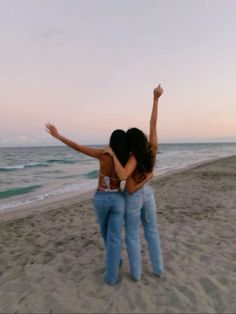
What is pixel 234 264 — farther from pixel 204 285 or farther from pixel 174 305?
pixel 174 305

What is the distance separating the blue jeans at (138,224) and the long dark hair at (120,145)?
470 millimetres

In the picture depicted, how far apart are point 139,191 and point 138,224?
1.41ft

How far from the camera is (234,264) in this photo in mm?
4820

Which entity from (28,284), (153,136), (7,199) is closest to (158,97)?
(153,136)

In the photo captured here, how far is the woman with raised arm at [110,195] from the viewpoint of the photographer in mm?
3900

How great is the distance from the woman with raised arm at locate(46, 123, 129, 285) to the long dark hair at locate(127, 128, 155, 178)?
0.25 ft

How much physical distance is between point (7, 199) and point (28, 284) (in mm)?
10396

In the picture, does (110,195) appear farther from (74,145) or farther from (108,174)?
(74,145)

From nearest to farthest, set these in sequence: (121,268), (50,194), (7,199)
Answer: (121,268), (7,199), (50,194)

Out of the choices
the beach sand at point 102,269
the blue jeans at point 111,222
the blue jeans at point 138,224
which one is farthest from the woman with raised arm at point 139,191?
the beach sand at point 102,269

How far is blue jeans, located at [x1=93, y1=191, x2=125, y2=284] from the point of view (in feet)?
13.2

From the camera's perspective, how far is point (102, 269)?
15.7 feet

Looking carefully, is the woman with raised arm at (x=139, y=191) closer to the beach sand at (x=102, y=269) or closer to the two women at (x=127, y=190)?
the two women at (x=127, y=190)

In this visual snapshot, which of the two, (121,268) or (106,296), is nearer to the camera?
(106,296)
